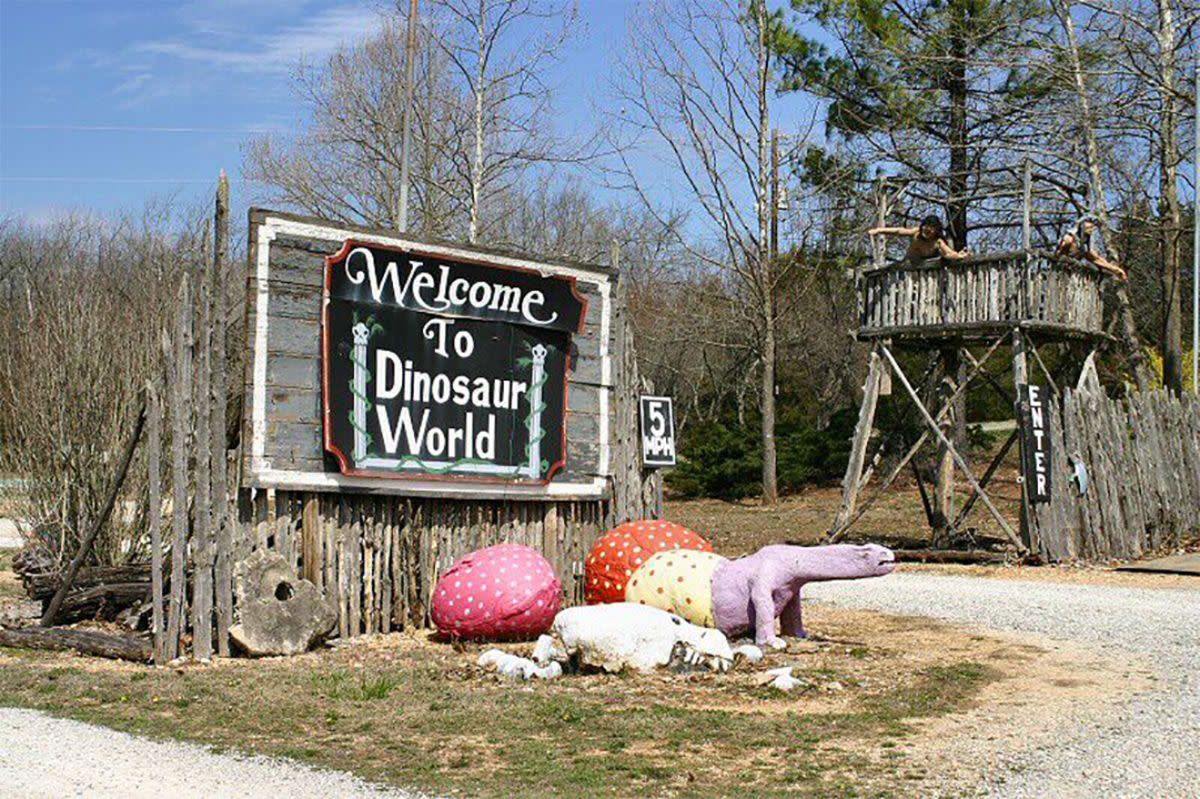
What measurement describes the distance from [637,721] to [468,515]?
4.44m

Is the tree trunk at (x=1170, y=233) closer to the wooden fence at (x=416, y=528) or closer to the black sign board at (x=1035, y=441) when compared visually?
the black sign board at (x=1035, y=441)

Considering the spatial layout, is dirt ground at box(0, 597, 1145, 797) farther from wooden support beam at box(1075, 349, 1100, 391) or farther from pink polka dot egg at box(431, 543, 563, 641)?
wooden support beam at box(1075, 349, 1100, 391)

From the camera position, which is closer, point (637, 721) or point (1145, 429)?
point (637, 721)

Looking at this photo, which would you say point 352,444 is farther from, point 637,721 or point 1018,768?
point 1018,768

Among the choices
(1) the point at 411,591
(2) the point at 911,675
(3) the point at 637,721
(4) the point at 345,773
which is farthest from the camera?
(1) the point at 411,591

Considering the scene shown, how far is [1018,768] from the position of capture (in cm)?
680

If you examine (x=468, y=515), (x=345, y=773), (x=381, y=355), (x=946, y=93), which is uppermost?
(x=946, y=93)

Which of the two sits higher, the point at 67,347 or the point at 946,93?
the point at 946,93

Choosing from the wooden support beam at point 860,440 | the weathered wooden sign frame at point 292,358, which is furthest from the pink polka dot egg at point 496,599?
the wooden support beam at point 860,440

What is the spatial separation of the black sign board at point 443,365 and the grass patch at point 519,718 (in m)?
1.89

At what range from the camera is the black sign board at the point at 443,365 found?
11250mm

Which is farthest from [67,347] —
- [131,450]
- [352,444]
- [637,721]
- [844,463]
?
[844,463]

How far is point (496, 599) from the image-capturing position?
1095 centimetres

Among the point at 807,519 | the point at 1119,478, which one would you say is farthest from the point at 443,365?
the point at 807,519
